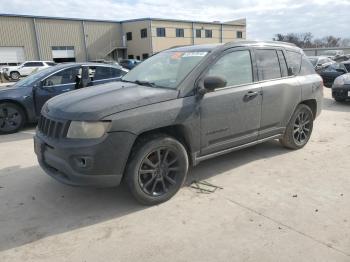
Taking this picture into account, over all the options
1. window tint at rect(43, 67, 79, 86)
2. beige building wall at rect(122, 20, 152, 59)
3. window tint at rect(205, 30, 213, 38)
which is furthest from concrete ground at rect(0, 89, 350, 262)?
window tint at rect(205, 30, 213, 38)

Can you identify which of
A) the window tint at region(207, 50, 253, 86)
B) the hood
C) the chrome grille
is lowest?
the chrome grille

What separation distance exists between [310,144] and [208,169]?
2.31 m

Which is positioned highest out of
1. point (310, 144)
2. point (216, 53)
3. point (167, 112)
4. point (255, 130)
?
point (216, 53)

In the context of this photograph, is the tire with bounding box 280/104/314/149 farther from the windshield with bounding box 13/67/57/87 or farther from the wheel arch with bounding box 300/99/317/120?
the windshield with bounding box 13/67/57/87

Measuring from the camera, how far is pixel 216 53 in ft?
14.4

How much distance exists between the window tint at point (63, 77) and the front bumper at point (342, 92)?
7694 mm

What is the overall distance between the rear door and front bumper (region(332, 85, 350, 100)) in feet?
19.0

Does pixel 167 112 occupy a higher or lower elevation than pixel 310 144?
higher

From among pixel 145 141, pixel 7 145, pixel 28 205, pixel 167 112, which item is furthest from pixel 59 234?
pixel 7 145

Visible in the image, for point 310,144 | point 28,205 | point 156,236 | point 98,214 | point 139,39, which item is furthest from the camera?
point 139,39

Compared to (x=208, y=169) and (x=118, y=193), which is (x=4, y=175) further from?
(x=208, y=169)

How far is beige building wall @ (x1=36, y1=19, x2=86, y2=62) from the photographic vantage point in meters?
49.9

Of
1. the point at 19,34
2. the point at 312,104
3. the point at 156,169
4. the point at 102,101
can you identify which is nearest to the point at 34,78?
the point at 102,101

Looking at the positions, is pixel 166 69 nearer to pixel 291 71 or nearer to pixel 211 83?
pixel 211 83
